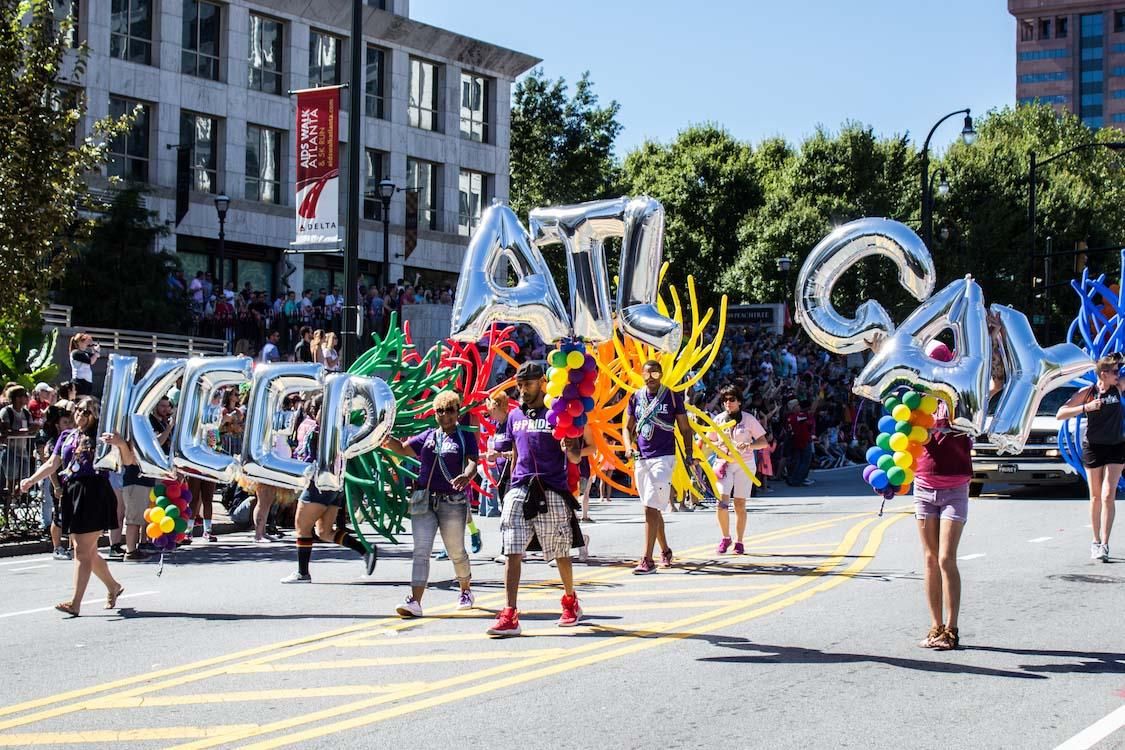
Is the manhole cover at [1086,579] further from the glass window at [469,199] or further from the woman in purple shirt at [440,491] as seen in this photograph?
the glass window at [469,199]

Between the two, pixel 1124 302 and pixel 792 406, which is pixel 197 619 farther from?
pixel 792 406

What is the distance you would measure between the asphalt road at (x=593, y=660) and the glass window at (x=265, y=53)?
87.7 ft

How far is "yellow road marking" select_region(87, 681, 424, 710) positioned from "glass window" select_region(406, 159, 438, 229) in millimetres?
35667

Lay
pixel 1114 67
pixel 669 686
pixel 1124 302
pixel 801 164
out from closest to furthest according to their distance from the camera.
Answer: pixel 669 686
pixel 1124 302
pixel 801 164
pixel 1114 67

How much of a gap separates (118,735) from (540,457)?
11.4ft

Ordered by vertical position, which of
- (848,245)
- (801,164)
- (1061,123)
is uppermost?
(1061,123)

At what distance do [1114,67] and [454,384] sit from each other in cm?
16184

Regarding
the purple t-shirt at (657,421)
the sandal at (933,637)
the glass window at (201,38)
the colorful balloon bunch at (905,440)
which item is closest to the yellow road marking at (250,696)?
the colorful balloon bunch at (905,440)

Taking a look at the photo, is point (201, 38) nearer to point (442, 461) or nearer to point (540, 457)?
point (442, 461)

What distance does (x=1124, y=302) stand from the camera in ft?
50.6

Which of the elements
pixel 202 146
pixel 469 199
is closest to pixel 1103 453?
pixel 202 146

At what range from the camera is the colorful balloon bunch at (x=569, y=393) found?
8.98m

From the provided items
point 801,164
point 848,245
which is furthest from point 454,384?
point 801,164

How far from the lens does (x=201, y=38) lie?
3641 cm
